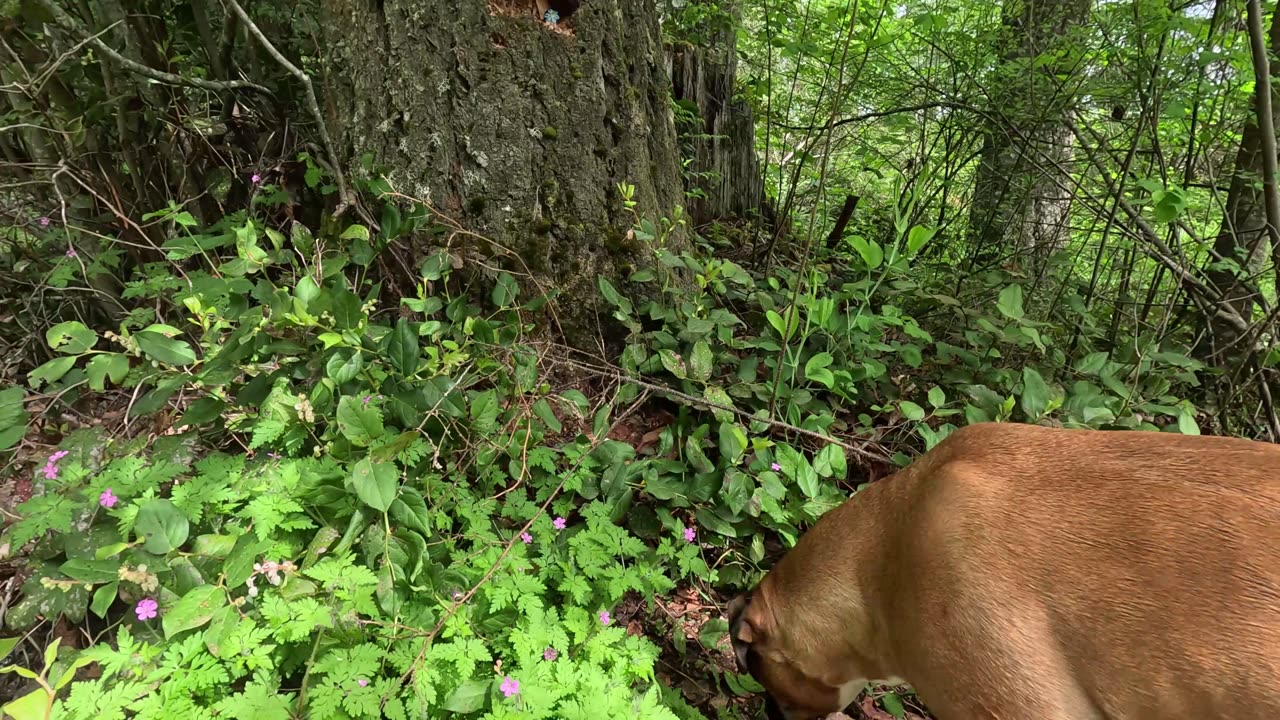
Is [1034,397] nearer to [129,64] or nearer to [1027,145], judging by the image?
[1027,145]

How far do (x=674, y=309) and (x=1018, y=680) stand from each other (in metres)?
1.90

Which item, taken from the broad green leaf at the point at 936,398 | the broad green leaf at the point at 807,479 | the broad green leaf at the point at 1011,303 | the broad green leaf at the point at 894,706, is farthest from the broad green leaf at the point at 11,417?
the broad green leaf at the point at 1011,303

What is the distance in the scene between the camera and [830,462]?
7.76 feet

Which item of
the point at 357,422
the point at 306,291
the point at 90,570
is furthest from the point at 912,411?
the point at 90,570

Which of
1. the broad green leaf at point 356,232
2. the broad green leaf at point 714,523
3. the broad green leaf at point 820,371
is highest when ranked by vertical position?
the broad green leaf at point 356,232

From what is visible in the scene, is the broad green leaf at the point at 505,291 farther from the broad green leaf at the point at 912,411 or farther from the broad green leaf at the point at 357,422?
the broad green leaf at the point at 912,411

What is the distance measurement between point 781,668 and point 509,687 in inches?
39.2

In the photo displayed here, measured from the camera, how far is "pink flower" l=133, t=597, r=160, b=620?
1.43 m

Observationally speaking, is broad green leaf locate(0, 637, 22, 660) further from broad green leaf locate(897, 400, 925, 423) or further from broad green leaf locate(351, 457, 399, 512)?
broad green leaf locate(897, 400, 925, 423)

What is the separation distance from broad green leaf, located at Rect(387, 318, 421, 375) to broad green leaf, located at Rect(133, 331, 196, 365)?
20.8 inches

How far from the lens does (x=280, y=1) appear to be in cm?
332

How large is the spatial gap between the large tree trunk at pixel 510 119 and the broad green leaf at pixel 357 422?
3.63 feet

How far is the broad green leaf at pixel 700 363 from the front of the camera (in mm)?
2605

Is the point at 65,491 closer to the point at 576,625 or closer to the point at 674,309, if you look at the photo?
the point at 576,625
